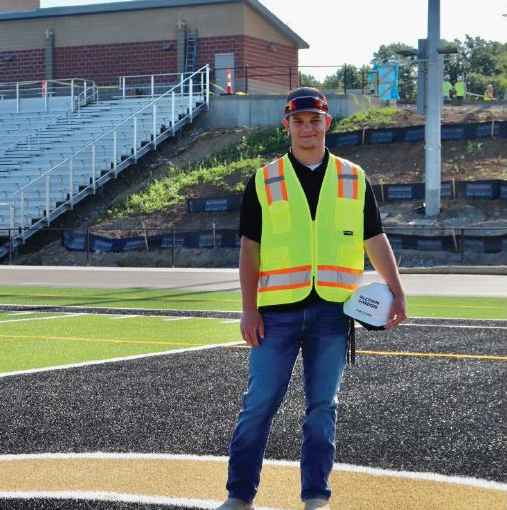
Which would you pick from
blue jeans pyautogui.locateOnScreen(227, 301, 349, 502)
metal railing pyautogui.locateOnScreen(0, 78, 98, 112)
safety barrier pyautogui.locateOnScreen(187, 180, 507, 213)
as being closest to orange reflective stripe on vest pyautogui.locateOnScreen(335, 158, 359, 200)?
blue jeans pyautogui.locateOnScreen(227, 301, 349, 502)

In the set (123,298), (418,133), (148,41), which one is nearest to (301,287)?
(123,298)

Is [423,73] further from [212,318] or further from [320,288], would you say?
[320,288]

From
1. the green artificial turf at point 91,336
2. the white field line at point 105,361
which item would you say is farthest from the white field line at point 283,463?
the green artificial turf at point 91,336

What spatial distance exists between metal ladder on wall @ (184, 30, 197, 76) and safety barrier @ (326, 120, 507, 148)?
1415 cm

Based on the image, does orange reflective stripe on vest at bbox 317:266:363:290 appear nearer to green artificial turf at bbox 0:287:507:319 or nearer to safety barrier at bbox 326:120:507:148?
green artificial turf at bbox 0:287:507:319

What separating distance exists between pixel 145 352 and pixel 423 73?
2040cm

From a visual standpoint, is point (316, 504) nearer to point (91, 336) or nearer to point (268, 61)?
point (91, 336)

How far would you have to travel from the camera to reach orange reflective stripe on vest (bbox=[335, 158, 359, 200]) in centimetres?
537

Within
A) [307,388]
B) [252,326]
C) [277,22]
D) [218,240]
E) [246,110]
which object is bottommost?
[218,240]

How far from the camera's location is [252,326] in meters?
5.22

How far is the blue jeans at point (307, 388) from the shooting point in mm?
5250

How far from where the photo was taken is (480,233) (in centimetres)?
3014

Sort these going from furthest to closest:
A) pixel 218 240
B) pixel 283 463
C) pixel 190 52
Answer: pixel 190 52 < pixel 218 240 < pixel 283 463

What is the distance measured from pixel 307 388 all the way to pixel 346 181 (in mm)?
1010
